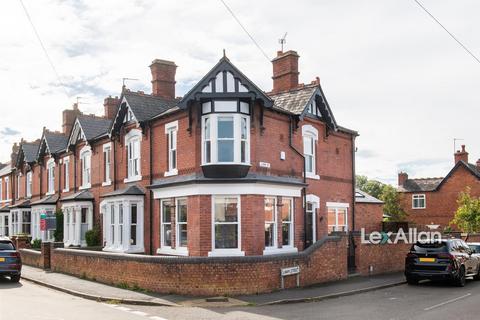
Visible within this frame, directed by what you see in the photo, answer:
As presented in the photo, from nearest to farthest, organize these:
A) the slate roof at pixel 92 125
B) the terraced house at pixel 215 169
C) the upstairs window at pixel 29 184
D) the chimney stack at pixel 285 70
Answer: the terraced house at pixel 215 169 < the chimney stack at pixel 285 70 < the slate roof at pixel 92 125 < the upstairs window at pixel 29 184

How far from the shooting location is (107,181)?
83.8 feet

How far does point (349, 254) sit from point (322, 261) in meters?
3.17

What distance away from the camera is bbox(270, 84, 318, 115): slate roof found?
21.4 m

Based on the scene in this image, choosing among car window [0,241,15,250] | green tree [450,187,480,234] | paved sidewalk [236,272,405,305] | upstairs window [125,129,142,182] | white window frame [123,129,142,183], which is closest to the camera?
paved sidewalk [236,272,405,305]

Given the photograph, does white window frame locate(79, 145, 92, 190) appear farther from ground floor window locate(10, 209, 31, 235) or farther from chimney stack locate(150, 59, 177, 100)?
ground floor window locate(10, 209, 31, 235)

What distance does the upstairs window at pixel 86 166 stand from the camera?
27844 millimetres

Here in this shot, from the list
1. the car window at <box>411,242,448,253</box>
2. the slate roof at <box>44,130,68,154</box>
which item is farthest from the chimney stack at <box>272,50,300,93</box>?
the slate roof at <box>44,130,68,154</box>

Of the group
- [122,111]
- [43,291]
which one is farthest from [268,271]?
[122,111]

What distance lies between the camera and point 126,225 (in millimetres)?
21984

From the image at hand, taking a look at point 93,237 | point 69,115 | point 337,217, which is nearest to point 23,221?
point 69,115

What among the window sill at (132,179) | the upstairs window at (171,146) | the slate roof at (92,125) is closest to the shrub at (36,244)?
the slate roof at (92,125)

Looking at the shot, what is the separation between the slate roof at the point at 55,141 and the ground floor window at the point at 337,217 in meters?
17.5

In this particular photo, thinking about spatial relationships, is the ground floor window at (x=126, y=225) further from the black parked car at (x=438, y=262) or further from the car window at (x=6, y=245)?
the black parked car at (x=438, y=262)

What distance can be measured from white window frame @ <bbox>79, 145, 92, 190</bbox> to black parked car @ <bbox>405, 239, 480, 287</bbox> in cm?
1732
